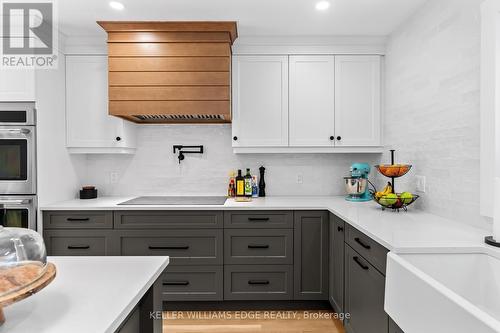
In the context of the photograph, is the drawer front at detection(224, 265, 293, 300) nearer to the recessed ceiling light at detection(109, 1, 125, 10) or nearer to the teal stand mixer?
the teal stand mixer

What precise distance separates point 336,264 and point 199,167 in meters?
1.68

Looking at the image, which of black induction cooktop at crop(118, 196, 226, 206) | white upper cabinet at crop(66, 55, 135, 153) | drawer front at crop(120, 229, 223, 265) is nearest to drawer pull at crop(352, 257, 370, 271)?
drawer front at crop(120, 229, 223, 265)

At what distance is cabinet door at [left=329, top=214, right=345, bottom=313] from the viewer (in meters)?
2.32

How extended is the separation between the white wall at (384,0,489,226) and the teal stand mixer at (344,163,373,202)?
0.34m

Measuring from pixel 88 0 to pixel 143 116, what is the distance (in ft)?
3.27

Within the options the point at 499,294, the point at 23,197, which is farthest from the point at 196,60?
the point at 499,294

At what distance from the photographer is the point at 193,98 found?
9.14 ft

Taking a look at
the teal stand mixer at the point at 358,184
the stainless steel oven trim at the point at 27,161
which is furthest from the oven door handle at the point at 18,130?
the teal stand mixer at the point at 358,184

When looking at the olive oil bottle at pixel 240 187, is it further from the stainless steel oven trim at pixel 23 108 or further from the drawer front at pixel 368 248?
the stainless steel oven trim at pixel 23 108

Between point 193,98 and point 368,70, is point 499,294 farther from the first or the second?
point 193,98

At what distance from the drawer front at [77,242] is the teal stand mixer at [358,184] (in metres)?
2.18

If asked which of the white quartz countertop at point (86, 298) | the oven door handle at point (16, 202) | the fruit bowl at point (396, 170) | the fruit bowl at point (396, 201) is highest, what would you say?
the fruit bowl at point (396, 170)

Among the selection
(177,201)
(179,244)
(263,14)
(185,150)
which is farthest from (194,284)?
(263,14)

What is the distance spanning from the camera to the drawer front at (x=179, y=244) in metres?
2.66
